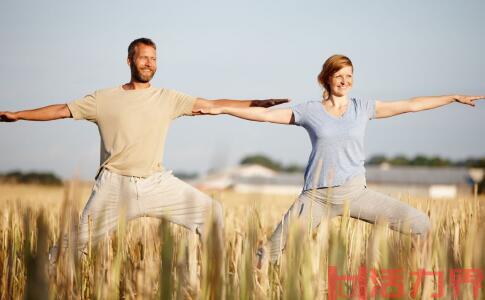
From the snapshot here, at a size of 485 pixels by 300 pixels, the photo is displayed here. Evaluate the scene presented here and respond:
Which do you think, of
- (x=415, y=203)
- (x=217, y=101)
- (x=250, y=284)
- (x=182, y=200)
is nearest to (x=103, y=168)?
(x=182, y=200)

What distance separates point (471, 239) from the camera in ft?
8.54

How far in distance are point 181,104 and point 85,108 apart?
697mm

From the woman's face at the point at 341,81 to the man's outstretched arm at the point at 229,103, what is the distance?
21.9 inches

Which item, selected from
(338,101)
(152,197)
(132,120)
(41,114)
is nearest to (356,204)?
(338,101)

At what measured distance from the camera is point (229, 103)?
17.1 ft

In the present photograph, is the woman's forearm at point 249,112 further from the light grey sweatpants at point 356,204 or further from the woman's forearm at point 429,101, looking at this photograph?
the woman's forearm at point 429,101

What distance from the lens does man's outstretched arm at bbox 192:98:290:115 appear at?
5.18 meters

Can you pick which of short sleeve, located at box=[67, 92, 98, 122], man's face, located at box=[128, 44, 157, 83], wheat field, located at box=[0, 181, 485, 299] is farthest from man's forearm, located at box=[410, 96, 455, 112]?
short sleeve, located at box=[67, 92, 98, 122]

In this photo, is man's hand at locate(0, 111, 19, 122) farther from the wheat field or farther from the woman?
the wheat field

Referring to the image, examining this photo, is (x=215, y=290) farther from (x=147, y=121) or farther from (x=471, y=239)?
(x=147, y=121)

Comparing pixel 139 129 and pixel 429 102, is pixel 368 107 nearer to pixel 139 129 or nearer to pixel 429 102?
pixel 429 102

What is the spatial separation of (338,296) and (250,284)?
1.01 ft

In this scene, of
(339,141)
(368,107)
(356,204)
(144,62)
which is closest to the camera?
(356,204)

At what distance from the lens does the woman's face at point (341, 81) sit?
4797mm
